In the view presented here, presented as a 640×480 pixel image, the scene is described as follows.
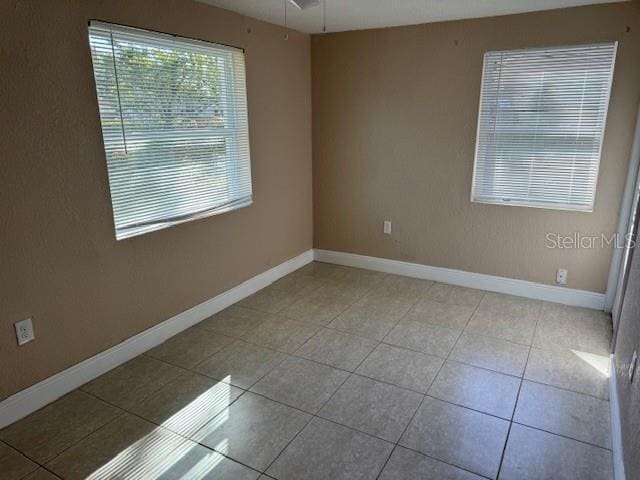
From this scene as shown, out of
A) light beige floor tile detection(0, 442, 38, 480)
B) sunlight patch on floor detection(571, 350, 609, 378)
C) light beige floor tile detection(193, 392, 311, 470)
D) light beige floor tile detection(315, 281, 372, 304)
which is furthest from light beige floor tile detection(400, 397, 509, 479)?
light beige floor tile detection(0, 442, 38, 480)

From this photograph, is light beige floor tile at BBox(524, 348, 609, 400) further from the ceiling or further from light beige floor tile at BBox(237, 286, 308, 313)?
the ceiling

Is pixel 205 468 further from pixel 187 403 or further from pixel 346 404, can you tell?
pixel 346 404

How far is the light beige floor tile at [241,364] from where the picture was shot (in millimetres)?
2529

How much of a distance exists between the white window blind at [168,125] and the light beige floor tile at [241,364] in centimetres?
92

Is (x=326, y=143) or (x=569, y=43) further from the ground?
(x=569, y=43)

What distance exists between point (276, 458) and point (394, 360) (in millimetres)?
1040

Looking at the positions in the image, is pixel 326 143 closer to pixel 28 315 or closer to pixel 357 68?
pixel 357 68

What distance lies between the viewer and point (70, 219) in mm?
2291

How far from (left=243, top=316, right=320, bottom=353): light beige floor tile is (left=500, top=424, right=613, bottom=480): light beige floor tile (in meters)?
1.39

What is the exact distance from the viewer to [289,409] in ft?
7.38

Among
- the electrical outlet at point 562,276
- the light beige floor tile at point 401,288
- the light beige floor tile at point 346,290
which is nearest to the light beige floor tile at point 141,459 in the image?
the light beige floor tile at point 346,290

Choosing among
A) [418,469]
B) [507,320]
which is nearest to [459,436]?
[418,469]

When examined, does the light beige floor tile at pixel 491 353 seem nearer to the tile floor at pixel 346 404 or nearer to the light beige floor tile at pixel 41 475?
the tile floor at pixel 346 404

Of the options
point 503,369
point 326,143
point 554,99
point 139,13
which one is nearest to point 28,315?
point 139,13
